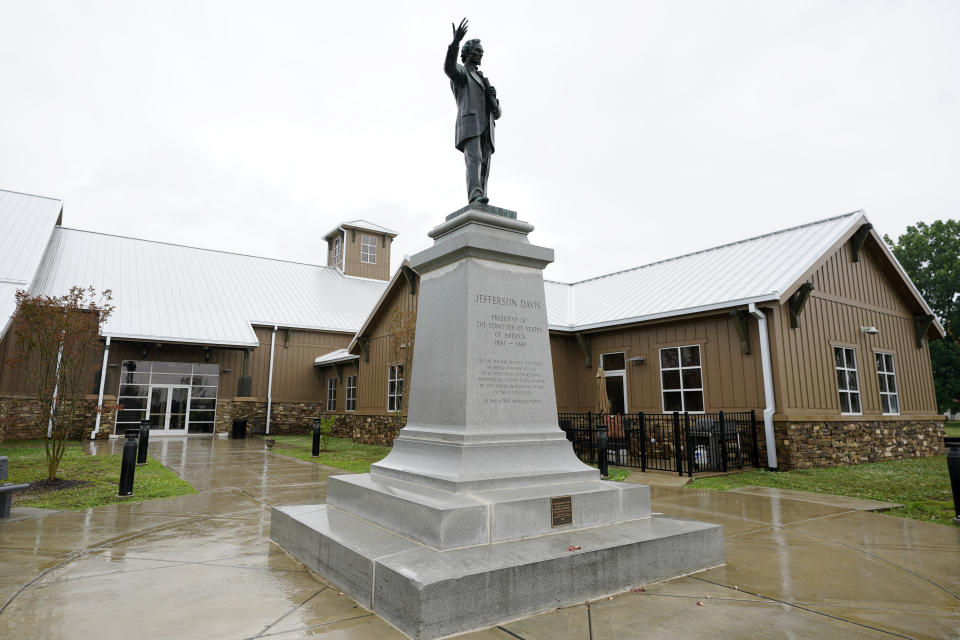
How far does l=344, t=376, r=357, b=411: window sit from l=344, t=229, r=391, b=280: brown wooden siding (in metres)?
9.40

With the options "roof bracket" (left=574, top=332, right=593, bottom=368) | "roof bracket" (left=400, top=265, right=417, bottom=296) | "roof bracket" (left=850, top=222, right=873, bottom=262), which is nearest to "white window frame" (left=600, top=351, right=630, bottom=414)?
"roof bracket" (left=574, top=332, right=593, bottom=368)

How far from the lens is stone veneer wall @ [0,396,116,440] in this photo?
17.3 meters

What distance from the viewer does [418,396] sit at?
5.17 meters

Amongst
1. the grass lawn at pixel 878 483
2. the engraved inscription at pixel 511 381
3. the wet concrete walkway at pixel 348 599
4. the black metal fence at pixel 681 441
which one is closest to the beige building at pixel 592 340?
the black metal fence at pixel 681 441

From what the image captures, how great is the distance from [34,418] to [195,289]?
7461mm

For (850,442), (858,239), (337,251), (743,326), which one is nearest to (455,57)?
(743,326)

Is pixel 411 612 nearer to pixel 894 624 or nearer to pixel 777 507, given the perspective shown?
pixel 894 624

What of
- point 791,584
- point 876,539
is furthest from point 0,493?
point 876,539

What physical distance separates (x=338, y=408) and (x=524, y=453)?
1979 centimetres

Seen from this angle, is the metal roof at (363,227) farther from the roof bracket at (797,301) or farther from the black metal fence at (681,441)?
the roof bracket at (797,301)

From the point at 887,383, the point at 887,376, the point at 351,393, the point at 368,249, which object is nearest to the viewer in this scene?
the point at 887,383

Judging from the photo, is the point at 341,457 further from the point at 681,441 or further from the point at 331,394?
the point at 331,394

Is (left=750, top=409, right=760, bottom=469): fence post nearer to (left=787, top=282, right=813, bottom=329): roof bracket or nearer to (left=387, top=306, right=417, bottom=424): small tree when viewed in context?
(left=787, top=282, right=813, bottom=329): roof bracket

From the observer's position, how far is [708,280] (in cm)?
1383
